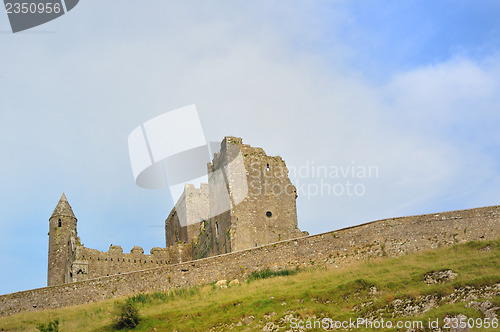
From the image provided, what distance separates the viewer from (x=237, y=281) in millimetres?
39906

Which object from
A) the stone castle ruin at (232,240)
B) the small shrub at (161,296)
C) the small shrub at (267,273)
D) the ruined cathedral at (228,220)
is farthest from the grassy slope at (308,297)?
the ruined cathedral at (228,220)

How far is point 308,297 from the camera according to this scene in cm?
3362

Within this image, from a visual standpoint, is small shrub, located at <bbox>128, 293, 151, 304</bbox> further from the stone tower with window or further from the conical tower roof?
the conical tower roof

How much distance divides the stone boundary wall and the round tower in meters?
8.22

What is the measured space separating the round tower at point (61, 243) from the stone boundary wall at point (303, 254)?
8222mm

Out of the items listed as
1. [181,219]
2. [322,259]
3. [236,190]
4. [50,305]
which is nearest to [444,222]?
[322,259]

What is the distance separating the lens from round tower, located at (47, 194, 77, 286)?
50.7 metres

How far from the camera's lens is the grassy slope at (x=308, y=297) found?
31344 millimetres

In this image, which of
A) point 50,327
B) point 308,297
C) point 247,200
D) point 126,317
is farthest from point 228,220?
point 50,327

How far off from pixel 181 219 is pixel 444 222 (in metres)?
28.0

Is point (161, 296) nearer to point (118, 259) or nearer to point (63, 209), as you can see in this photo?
point (118, 259)

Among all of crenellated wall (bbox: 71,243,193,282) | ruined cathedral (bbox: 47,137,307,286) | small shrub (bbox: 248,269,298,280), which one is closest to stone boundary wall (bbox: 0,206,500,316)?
small shrub (bbox: 248,269,298,280)

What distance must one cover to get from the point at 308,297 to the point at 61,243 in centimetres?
2474

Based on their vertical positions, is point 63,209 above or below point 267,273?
above
